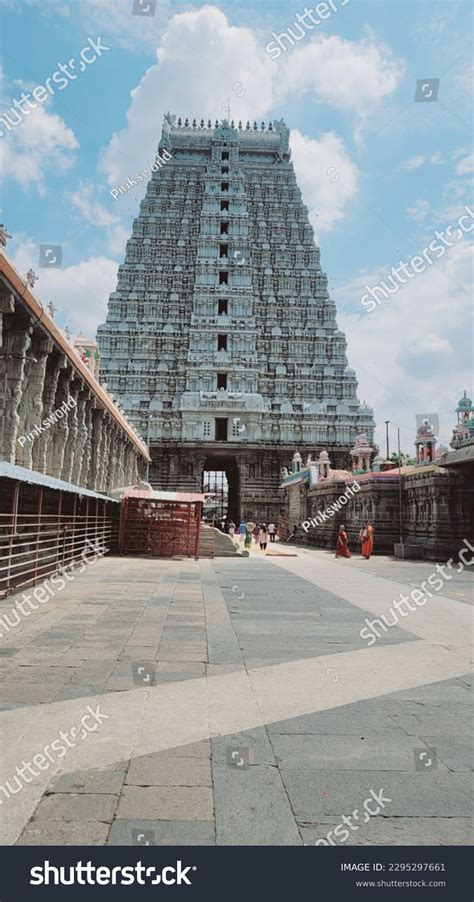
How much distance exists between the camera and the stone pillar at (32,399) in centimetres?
1562

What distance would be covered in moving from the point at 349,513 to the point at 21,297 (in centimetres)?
1912

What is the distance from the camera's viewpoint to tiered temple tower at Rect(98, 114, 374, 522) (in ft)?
164

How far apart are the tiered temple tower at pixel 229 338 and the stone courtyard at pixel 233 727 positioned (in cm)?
4057

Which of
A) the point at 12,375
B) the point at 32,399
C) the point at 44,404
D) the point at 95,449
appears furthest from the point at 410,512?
the point at 12,375

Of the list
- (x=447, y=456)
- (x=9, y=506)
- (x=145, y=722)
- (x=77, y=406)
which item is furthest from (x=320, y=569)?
(x=145, y=722)

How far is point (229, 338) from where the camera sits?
53125 mm

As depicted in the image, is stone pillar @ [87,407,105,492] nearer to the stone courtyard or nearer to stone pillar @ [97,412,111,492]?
stone pillar @ [97,412,111,492]

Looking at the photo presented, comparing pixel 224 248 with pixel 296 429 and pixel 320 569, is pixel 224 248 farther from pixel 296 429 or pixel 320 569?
pixel 320 569

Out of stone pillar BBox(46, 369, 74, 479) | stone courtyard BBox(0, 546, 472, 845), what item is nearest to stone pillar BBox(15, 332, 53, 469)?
stone pillar BBox(46, 369, 74, 479)

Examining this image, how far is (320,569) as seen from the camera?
1744 centimetres

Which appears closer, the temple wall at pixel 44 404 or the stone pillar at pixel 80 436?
the temple wall at pixel 44 404

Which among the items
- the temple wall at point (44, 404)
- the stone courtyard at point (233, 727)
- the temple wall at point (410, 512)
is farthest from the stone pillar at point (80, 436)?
the stone courtyard at point (233, 727)

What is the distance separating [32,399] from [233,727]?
535 inches

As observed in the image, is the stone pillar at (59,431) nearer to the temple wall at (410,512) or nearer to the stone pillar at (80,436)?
the stone pillar at (80,436)
